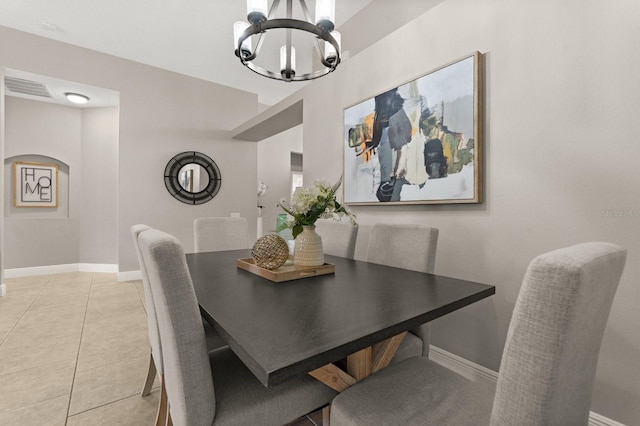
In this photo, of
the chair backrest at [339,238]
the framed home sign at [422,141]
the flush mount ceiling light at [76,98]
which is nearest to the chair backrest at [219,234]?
the chair backrest at [339,238]

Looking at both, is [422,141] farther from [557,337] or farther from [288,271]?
[557,337]

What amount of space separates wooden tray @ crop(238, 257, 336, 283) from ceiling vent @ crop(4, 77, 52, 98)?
4505 millimetres

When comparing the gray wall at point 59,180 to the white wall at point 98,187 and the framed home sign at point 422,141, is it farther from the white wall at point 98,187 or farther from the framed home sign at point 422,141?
the framed home sign at point 422,141

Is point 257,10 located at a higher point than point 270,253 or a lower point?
higher

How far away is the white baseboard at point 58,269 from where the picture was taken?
4379 mm

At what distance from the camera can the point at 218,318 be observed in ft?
2.86

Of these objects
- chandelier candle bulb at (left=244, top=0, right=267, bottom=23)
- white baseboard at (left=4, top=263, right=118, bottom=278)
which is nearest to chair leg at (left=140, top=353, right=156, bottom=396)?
chandelier candle bulb at (left=244, top=0, right=267, bottom=23)

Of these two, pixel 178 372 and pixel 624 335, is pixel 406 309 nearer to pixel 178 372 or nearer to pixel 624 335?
pixel 178 372

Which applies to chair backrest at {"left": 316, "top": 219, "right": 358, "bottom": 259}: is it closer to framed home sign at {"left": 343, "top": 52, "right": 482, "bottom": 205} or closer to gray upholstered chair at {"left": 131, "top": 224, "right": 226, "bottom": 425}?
framed home sign at {"left": 343, "top": 52, "right": 482, "bottom": 205}

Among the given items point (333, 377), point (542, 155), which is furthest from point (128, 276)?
point (542, 155)

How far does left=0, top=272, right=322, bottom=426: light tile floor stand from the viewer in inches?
60.5

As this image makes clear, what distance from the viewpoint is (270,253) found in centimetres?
139

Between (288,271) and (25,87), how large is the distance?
4997 millimetres

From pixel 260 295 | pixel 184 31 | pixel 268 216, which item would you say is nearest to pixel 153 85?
pixel 184 31
